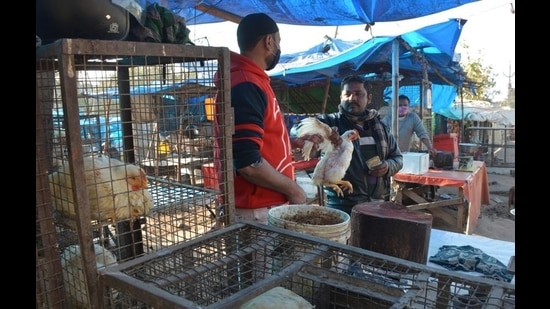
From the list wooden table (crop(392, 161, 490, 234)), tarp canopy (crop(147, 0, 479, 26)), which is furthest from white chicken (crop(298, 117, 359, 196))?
wooden table (crop(392, 161, 490, 234))

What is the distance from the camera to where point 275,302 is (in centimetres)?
107

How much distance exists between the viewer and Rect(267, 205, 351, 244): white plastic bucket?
154 cm

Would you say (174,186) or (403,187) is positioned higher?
(174,186)

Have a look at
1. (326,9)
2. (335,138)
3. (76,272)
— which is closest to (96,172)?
(76,272)

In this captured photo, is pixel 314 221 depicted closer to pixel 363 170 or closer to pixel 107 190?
pixel 107 190

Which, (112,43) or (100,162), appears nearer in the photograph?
(112,43)

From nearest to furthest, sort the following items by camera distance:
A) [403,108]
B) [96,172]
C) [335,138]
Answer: [96,172], [335,138], [403,108]

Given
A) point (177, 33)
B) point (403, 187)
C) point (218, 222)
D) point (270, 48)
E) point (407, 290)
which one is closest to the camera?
point (407, 290)

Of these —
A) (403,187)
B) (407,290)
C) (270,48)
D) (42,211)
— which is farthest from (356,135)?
(403,187)

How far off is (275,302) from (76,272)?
0.72m

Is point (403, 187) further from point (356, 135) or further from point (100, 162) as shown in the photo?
point (100, 162)

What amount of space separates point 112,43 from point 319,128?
6.02ft

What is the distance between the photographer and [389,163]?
3.46 meters

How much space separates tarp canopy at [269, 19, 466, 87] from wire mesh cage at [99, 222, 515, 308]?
5342mm
